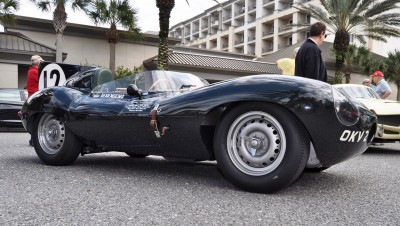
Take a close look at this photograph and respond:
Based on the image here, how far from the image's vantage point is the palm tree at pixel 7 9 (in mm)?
18219

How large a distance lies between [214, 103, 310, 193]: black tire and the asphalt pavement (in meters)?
0.14

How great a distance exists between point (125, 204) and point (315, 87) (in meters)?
1.60

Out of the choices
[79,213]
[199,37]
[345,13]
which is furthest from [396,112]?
[199,37]

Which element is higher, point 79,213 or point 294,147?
point 294,147

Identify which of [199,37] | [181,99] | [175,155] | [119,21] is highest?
[199,37]

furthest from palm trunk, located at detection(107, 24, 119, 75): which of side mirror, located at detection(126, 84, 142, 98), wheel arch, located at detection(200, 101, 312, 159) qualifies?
wheel arch, located at detection(200, 101, 312, 159)

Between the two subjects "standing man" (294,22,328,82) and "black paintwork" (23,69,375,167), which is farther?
"standing man" (294,22,328,82)

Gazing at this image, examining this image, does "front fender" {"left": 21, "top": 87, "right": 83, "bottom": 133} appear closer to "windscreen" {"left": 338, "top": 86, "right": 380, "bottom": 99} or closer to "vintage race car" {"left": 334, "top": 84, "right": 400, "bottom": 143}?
"vintage race car" {"left": 334, "top": 84, "right": 400, "bottom": 143}

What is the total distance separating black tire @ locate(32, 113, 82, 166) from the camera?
170 inches

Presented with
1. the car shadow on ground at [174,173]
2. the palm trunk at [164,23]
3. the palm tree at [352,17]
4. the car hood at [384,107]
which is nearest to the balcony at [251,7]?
the palm tree at [352,17]

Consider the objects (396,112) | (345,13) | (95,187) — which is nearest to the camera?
(95,187)

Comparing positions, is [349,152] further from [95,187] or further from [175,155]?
[95,187]

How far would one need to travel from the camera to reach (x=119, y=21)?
870 inches

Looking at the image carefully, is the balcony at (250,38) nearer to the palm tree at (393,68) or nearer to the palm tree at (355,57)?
the palm tree at (393,68)
